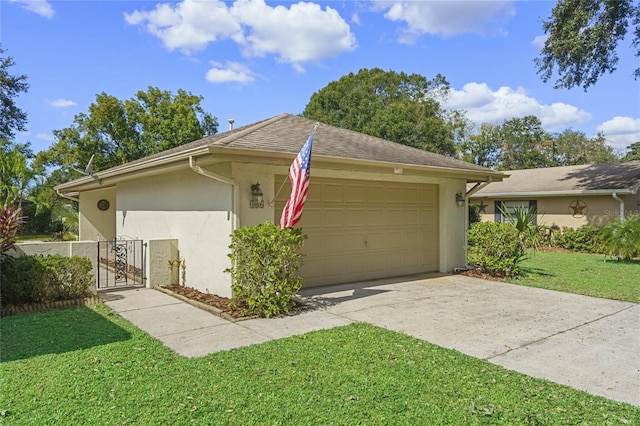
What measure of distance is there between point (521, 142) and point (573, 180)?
849 inches

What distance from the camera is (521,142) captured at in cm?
3766

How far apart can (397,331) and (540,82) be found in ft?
52.3

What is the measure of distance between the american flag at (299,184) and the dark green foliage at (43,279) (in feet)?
12.7

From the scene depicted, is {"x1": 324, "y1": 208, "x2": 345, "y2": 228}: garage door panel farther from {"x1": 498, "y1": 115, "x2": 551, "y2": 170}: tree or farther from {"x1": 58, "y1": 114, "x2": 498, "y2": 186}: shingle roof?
{"x1": 498, "y1": 115, "x2": 551, "y2": 170}: tree

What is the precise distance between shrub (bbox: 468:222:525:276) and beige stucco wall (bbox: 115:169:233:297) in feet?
20.8

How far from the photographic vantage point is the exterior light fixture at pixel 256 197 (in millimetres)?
7039

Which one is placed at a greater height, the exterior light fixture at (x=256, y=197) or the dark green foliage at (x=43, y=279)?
the exterior light fixture at (x=256, y=197)

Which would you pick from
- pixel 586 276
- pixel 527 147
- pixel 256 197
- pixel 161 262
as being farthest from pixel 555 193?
pixel 527 147

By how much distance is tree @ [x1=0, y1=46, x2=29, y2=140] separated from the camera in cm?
2619

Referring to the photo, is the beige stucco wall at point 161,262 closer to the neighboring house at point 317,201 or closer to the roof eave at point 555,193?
the neighboring house at point 317,201

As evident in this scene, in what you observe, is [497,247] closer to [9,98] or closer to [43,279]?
[43,279]

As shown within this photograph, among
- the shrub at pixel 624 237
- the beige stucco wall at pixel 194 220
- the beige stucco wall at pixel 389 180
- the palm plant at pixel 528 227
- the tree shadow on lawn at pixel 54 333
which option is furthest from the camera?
the shrub at pixel 624 237

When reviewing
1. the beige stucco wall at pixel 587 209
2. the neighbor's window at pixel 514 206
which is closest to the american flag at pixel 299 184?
the neighbor's window at pixel 514 206

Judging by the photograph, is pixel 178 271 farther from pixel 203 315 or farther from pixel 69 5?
pixel 69 5
